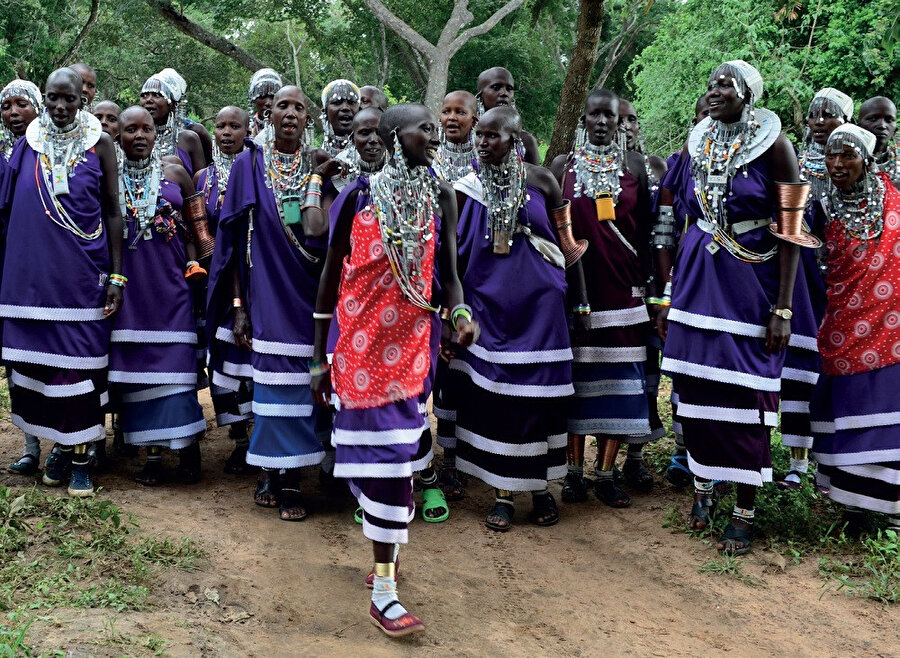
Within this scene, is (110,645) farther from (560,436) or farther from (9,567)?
(560,436)

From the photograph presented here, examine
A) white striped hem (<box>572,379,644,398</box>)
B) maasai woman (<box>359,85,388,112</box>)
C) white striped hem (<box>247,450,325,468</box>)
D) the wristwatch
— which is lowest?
white striped hem (<box>247,450,325,468</box>)

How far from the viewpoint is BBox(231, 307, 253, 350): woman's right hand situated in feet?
18.0

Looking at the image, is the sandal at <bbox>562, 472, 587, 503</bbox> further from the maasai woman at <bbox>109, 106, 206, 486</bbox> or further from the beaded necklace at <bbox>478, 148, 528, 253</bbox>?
the maasai woman at <bbox>109, 106, 206, 486</bbox>

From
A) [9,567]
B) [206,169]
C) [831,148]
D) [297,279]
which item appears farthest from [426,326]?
[206,169]

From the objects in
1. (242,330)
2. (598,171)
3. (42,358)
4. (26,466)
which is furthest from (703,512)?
(26,466)

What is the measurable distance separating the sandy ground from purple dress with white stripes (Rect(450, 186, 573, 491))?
1.55 ft

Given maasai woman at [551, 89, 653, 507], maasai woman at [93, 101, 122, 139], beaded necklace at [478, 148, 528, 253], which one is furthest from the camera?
maasai woman at [93, 101, 122, 139]

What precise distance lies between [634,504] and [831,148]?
248 centimetres

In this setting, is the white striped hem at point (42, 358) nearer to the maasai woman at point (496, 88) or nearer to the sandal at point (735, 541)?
the maasai woman at point (496, 88)

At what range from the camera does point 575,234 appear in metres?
5.81

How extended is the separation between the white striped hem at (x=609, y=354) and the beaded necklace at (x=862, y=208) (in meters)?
1.40

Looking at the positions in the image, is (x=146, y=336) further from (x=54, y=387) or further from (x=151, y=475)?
(x=151, y=475)

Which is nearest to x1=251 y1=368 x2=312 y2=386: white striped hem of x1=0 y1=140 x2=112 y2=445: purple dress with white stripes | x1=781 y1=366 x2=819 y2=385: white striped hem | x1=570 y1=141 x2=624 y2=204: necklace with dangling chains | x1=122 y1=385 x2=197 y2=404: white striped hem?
x1=122 y1=385 x2=197 y2=404: white striped hem

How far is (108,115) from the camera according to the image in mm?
6289
